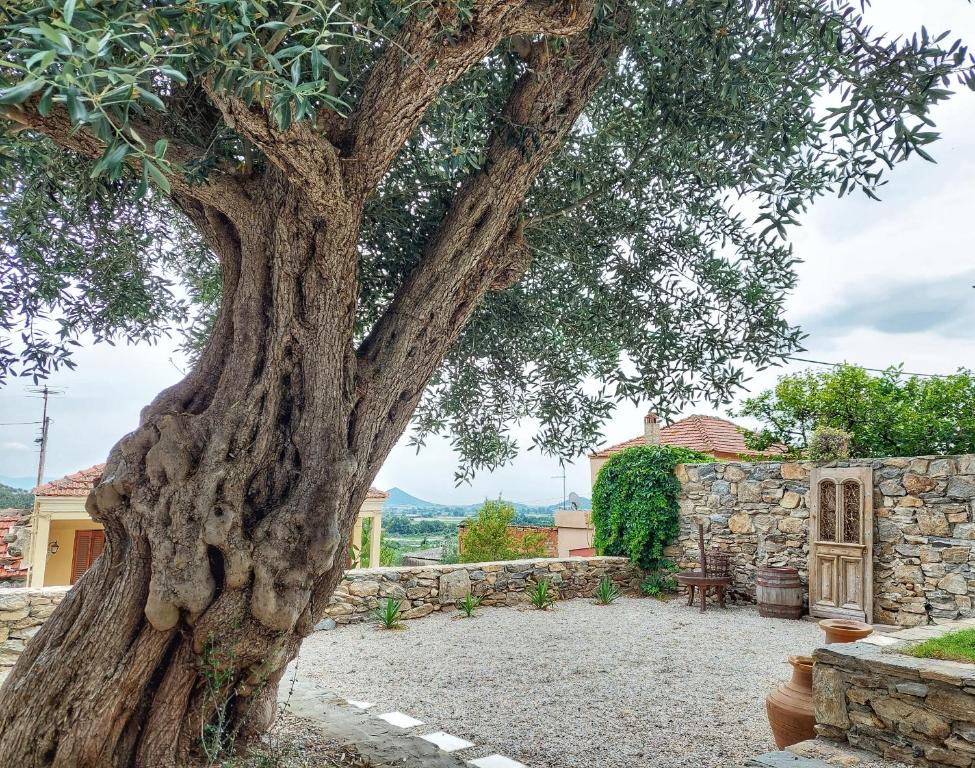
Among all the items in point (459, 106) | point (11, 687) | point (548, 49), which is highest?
point (548, 49)

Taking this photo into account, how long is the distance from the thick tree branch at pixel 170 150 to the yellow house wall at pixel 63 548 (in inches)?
531

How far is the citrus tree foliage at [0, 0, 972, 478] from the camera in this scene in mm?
2980

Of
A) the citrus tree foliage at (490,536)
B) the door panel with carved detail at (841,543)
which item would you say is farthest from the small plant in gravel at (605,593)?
the door panel with carved detail at (841,543)

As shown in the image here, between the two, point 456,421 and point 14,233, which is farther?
point 456,421

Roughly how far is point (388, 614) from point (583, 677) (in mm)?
2798

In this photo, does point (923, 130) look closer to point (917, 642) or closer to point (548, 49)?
point (548, 49)

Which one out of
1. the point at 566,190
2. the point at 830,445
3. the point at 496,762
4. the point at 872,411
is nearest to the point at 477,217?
the point at 566,190

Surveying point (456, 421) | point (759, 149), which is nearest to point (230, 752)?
point (456, 421)

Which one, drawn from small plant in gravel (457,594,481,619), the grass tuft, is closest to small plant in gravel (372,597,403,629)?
small plant in gravel (457,594,481,619)

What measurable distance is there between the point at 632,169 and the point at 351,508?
2.92m

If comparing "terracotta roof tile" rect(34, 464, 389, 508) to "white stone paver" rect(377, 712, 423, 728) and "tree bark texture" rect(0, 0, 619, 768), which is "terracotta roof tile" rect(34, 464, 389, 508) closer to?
"white stone paver" rect(377, 712, 423, 728)

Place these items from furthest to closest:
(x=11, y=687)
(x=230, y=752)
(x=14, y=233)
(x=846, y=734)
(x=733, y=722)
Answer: (x=733, y=722), (x=14, y=233), (x=846, y=734), (x=230, y=752), (x=11, y=687)

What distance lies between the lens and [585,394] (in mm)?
5398

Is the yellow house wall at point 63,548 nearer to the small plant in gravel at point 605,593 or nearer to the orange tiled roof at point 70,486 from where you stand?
the orange tiled roof at point 70,486
